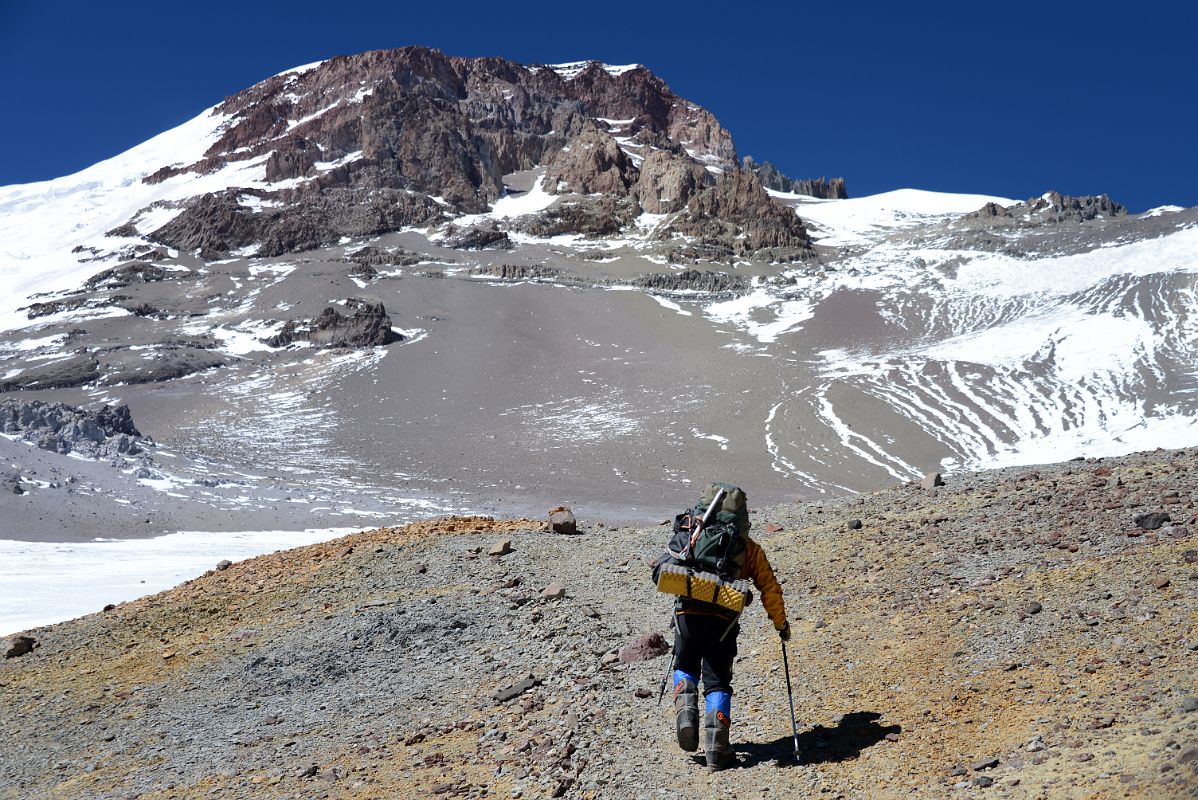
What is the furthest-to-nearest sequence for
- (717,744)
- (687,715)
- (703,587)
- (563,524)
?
1. (563,524)
2. (703,587)
3. (687,715)
4. (717,744)

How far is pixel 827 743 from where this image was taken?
220 inches

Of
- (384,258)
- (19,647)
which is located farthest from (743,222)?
(19,647)

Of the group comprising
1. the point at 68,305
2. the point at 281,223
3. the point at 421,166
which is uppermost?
the point at 421,166

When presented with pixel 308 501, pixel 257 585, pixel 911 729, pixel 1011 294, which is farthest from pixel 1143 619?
pixel 1011 294

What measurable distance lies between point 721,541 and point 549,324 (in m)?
84.0

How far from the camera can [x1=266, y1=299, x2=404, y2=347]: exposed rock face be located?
84688mm

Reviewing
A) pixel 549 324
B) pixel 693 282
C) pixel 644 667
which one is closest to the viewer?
pixel 644 667

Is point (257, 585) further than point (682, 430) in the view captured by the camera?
No

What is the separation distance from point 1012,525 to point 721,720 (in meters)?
4.34

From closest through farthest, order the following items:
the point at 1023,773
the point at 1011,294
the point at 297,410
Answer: the point at 1023,773 → the point at 297,410 → the point at 1011,294

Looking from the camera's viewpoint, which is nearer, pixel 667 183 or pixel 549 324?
pixel 549 324

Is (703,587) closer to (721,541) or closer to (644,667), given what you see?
(721,541)

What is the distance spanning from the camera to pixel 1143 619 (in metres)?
5.78

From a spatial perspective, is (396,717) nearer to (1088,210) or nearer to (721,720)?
(721,720)
